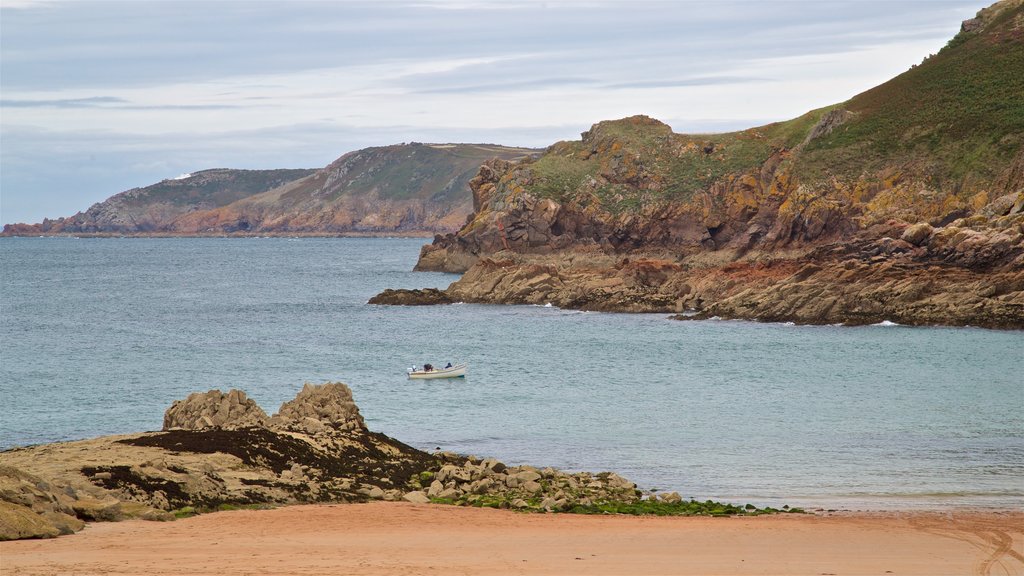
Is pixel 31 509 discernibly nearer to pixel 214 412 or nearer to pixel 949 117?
pixel 214 412

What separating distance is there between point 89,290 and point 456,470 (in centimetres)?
8293

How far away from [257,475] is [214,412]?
18.8 ft

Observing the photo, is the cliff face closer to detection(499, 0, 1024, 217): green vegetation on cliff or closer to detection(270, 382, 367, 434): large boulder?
detection(499, 0, 1024, 217): green vegetation on cliff

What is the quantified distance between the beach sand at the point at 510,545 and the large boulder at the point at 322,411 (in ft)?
19.1

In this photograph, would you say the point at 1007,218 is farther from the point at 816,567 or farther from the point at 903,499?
the point at 816,567

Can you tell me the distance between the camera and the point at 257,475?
2298 cm

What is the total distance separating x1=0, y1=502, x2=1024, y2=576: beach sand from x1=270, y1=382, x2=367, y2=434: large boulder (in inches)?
229

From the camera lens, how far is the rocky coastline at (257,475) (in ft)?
63.8

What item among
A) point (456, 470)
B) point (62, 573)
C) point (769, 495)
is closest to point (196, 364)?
point (456, 470)

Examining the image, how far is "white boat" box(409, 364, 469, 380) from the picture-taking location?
148 feet

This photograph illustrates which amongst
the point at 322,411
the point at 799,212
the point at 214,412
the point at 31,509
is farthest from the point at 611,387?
the point at 799,212

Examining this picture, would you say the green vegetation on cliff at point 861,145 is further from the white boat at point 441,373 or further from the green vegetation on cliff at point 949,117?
the white boat at point 441,373

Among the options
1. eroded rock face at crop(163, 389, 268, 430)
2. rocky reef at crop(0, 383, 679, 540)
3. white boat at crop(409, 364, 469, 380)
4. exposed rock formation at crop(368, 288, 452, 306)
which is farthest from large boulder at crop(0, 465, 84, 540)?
exposed rock formation at crop(368, 288, 452, 306)

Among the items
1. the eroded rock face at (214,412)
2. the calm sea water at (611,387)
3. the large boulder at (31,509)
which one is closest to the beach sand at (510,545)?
the large boulder at (31,509)
